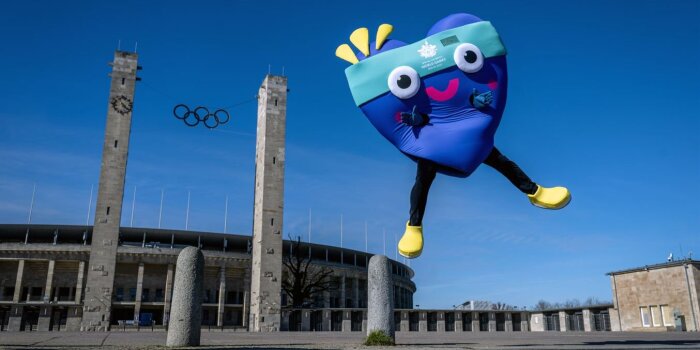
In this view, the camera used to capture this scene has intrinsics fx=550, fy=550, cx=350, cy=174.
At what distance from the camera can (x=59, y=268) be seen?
53156 millimetres

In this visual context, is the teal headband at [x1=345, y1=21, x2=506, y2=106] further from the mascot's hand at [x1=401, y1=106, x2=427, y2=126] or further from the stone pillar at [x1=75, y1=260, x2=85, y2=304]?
the stone pillar at [x1=75, y1=260, x2=85, y2=304]

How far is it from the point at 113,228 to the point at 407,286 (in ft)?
155

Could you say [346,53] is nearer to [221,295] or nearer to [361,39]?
[361,39]

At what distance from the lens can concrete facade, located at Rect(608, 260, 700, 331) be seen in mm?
31672

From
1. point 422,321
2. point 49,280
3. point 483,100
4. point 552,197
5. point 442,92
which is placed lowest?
point 422,321

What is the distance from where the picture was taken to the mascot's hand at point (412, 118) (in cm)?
1030

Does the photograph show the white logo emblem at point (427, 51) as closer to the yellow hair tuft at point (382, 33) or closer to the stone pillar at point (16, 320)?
the yellow hair tuft at point (382, 33)

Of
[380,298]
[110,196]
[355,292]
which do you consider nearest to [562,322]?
[355,292]

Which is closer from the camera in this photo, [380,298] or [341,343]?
[380,298]

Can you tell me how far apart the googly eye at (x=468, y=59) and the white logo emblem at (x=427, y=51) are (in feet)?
1.37

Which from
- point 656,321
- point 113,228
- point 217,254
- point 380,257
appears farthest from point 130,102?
point 656,321

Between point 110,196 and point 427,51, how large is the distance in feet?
109

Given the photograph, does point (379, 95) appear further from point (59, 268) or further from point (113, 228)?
point (59, 268)

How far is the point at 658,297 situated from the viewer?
112 feet
